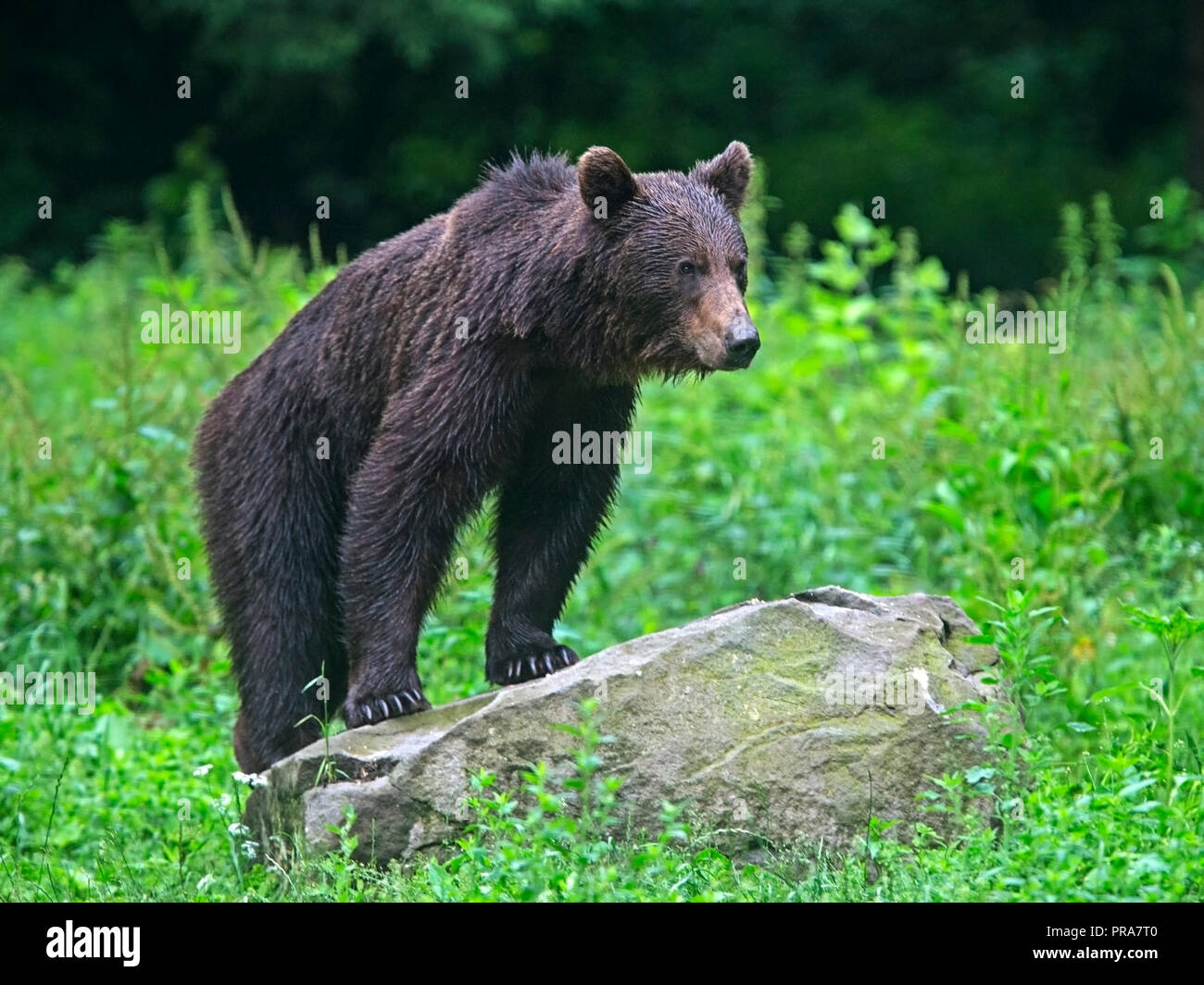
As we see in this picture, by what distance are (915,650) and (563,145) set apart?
11.5 m

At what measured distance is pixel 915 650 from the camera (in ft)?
16.8

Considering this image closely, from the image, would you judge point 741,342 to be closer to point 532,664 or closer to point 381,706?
point 532,664

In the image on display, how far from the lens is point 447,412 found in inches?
214

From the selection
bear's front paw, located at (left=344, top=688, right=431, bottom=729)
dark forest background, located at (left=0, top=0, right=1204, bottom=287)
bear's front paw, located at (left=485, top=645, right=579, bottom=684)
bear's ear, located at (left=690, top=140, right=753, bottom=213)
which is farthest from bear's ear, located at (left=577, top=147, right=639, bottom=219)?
dark forest background, located at (left=0, top=0, right=1204, bottom=287)

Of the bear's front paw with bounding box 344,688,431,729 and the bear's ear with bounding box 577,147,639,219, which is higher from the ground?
the bear's ear with bounding box 577,147,639,219

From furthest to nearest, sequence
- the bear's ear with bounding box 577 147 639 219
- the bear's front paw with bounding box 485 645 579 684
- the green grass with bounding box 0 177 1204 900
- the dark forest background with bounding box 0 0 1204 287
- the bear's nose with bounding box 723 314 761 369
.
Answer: the dark forest background with bounding box 0 0 1204 287 < the bear's front paw with bounding box 485 645 579 684 < the bear's ear with bounding box 577 147 639 219 < the bear's nose with bounding box 723 314 761 369 < the green grass with bounding box 0 177 1204 900

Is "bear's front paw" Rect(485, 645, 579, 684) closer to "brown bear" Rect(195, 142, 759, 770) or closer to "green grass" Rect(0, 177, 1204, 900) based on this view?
"brown bear" Rect(195, 142, 759, 770)

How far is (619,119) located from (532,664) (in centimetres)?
1186

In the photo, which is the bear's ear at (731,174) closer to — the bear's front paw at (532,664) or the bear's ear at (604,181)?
the bear's ear at (604,181)

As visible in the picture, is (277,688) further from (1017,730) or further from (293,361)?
(1017,730)

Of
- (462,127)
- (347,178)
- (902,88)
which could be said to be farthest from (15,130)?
(902,88)

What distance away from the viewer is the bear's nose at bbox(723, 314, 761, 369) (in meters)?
5.16

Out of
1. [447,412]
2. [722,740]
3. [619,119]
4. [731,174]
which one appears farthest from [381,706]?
[619,119]

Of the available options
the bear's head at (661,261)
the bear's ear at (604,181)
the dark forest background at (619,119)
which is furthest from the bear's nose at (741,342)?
the dark forest background at (619,119)
